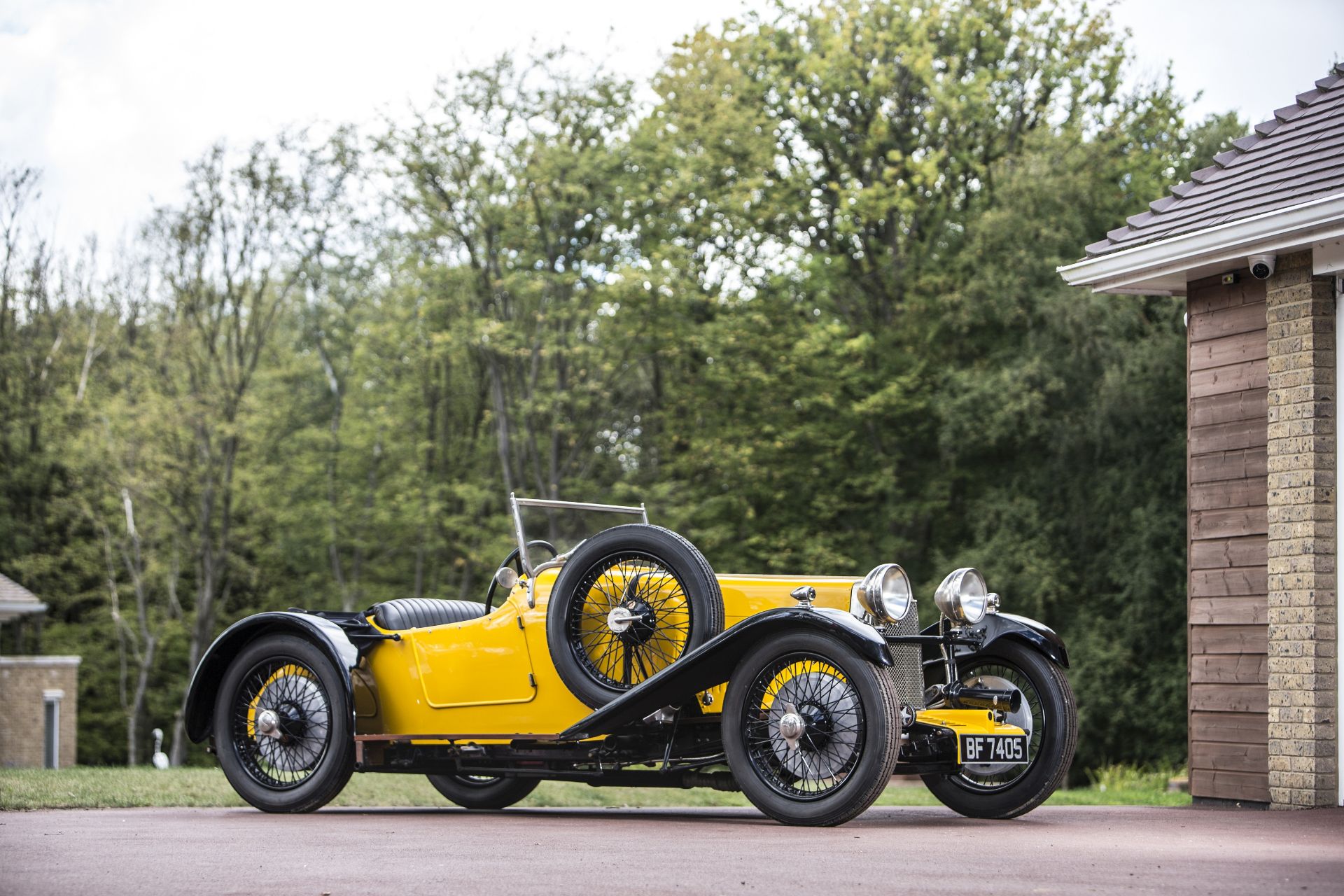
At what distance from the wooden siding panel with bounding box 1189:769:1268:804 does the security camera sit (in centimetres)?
295

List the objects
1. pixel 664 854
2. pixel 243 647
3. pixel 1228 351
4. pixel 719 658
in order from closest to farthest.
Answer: pixel 664 854, pixel 719 658, pixel 243 647, pixel 1228 351

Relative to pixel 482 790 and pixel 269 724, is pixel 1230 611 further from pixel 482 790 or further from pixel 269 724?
pixel 269 724

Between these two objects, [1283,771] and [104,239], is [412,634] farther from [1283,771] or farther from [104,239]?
[104,239]

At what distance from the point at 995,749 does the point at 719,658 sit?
143 centimetres

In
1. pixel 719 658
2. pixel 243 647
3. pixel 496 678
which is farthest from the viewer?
pixel 243 647

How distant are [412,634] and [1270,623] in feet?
16.4

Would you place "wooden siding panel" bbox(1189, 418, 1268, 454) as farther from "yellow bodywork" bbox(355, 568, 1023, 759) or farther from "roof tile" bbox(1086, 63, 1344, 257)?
"yellow bodywork" bbox(355, 568, 1023, 759)

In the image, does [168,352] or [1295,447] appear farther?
[168,352]

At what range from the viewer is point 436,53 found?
27.9m

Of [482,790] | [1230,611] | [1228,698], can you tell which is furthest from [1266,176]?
[482,790]

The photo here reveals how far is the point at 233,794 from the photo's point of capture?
9414 millimetres

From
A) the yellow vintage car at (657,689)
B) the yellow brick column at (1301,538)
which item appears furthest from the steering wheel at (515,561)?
the yellow brick column at (1301,538)

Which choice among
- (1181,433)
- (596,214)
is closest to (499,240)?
(596,214)

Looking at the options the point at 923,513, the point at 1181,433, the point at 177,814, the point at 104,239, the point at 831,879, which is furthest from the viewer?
the point at 104,239
